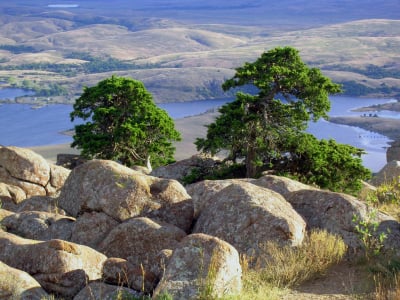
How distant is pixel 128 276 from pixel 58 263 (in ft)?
4.81

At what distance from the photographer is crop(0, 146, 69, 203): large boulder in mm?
25188

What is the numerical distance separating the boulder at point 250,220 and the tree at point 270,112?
19.8 metres

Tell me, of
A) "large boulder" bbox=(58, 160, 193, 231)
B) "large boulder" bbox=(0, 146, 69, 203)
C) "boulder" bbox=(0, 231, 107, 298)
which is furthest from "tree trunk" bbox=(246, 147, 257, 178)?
"boulder" bbox=(0, 231, 107, 298)

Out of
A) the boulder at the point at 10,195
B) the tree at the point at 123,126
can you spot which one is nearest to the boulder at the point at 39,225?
the boulder at the point at 10,195

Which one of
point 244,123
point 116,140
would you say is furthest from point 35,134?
point 244,123

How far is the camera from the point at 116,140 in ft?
142

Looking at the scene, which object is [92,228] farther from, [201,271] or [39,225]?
[201,271]

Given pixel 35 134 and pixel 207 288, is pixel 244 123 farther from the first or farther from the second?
pixel 35 134

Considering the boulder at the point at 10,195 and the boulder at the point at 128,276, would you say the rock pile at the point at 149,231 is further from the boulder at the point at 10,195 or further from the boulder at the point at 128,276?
the boulder at the point at 10,195

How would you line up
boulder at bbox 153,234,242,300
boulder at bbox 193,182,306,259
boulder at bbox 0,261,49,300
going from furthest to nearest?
1. boulder at bbox 193,182,306,259
2. boulder at bbox 0,261,49,300
3. boulder at bbox 153,234,242,300

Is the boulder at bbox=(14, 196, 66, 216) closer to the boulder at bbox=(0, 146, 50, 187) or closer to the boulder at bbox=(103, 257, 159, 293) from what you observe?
the boulder at bbox=(103, 257, 159, 293)

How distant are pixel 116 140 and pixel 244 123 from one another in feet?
40.7

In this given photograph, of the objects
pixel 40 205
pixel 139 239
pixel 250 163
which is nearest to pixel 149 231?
pixel 139 239

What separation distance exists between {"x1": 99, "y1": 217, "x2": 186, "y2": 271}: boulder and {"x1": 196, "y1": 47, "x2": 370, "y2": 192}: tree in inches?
815
